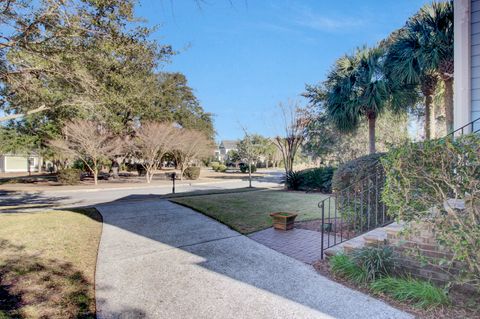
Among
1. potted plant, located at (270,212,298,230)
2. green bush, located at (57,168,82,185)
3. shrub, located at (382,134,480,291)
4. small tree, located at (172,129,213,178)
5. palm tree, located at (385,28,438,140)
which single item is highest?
palm tree, located at (385,28,438,140)

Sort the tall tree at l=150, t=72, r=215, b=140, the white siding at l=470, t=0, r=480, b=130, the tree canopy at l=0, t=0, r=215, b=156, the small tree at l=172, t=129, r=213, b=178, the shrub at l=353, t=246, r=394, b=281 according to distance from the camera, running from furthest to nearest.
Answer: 1. the tall tree at l=150, t=72, r=215, b=140
2. the small tree at l=172, t=129, r=213, b=178
3. the tree canopy at l=0, t=0, r=215, b=156
4. the white siding at l=470, t=0, r=480, b=130
5. the shrub at l=353, t=246, r=394, b=281

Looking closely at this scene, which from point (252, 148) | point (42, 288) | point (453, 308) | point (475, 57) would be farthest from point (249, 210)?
point (252, 148)

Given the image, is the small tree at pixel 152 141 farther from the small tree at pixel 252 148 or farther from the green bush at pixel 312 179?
the small tree at pixel 252 148

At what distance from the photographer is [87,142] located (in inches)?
672

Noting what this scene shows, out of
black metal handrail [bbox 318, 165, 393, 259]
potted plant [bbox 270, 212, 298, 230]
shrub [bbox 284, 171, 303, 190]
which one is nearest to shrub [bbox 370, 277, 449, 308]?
black metal handrail [bbox 318, 165, 393, 259]

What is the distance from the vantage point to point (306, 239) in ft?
17.3

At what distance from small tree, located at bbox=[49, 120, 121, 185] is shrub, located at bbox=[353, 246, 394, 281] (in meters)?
18.0

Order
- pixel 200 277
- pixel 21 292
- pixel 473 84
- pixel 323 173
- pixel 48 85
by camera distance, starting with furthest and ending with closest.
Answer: pixel 323 173 → pixel 48 85 → pixel 473 84 → pixel 200 277 → pixel 21 292

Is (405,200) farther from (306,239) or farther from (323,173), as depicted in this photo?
(323,173)

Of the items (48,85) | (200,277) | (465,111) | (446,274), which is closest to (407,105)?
(465,111)

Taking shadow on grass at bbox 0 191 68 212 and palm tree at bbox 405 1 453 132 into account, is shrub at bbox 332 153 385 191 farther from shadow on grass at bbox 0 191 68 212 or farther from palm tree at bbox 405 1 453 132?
shadow on grass at bbox 0 191 68 212

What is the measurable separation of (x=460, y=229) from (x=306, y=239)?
3.02 metres

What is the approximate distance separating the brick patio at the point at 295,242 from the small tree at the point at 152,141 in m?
15.0

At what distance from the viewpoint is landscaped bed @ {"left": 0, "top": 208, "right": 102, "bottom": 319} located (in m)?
2.75
